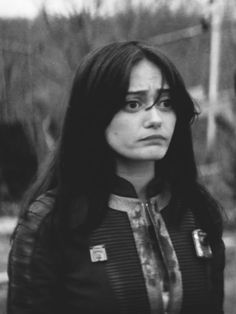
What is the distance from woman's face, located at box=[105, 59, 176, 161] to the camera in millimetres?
1888

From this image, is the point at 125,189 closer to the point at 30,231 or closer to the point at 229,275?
the point at 30,231

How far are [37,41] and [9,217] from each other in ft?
14.6

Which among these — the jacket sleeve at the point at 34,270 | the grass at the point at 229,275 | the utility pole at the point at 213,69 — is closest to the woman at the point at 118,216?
the jacket sleeve at the point at 34,270

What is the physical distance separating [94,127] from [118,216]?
0.72 ft

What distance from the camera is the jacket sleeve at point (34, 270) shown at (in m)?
1.80

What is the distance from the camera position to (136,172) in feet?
6.48

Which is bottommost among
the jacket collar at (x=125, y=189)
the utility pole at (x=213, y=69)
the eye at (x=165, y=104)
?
the jacket collar at (x=125, y=189)

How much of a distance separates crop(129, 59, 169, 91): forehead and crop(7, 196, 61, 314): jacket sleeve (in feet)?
1.21

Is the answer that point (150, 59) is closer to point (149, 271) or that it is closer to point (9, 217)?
point (149, 271)

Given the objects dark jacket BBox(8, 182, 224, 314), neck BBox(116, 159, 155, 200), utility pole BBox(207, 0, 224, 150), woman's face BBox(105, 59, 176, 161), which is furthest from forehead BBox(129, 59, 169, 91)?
utility pole BBox(207, 0, 224, 150)

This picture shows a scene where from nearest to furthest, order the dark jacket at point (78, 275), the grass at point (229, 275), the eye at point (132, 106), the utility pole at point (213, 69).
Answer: the dark jacket at point (78, 275)
the eye at point (132, 106)
the grass at point (229, 275)
the utility pole at point (213, 69)

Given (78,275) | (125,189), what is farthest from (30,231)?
(125,189)

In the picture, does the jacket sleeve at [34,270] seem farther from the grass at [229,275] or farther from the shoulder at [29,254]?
the grass at [229,275]

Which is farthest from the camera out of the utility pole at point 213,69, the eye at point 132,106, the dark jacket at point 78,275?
the utility pole at point 213,69
